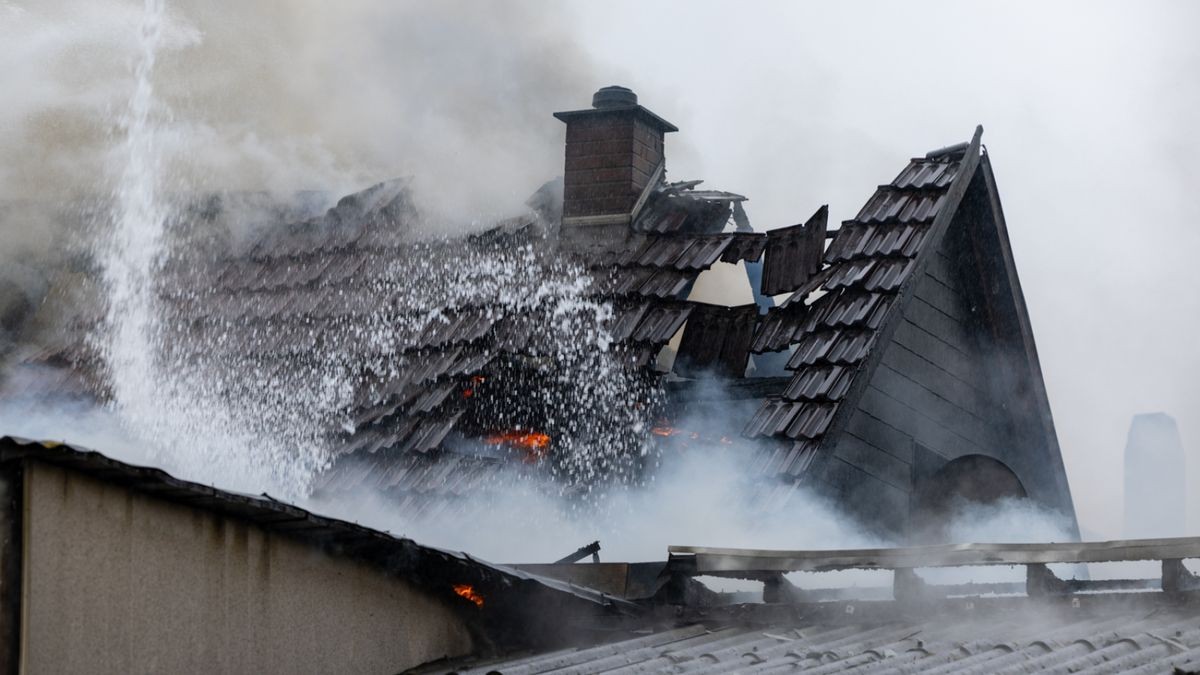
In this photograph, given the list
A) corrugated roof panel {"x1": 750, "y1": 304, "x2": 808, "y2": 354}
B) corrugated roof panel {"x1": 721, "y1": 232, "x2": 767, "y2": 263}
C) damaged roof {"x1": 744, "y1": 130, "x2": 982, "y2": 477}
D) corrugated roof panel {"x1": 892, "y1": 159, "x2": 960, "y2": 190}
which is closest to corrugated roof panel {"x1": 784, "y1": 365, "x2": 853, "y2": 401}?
A: damaged roof {"x1": 744, "y1": 130, "x2": 982, "y2": 477}

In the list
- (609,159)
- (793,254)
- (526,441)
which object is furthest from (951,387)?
(609,159)

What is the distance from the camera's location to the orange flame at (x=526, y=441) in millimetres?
15719

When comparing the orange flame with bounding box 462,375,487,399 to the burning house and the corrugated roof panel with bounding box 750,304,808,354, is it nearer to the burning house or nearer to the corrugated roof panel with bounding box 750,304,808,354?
the burning house

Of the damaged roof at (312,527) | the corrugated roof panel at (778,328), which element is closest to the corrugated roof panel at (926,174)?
the corrugated roof panel at (778,328)

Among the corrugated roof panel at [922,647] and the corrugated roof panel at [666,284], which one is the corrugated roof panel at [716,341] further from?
the corrugated roof panel at [922,647]

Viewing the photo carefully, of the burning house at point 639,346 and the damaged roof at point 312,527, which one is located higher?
the burning house at point 639,346

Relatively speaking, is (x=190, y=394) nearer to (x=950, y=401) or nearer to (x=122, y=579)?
(x=950, y=401)

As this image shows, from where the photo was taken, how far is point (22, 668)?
27.6ft

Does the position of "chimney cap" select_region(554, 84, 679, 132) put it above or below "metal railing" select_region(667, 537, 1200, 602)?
above

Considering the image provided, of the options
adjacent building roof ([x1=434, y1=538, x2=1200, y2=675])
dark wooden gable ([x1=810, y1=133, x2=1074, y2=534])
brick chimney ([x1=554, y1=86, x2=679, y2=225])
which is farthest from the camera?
brick chimney ([x1=554, y1=86, x2=679, y2=225])

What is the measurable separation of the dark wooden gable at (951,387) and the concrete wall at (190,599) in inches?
203

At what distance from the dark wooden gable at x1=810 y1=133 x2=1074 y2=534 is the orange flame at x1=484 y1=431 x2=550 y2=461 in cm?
284

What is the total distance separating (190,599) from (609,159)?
10.1 m

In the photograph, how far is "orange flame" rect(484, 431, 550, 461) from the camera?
51.6 feet
